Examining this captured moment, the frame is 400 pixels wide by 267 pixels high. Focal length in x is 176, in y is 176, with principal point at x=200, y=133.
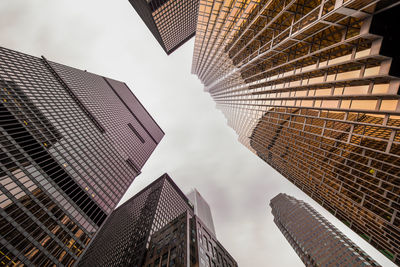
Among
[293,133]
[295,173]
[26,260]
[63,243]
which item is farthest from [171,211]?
[293,133]

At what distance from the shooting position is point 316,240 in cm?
9481

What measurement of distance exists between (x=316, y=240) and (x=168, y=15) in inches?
5573

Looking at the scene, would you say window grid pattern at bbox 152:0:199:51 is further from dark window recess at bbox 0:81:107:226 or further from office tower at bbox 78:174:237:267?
office tower at bbox 78:174:237:267

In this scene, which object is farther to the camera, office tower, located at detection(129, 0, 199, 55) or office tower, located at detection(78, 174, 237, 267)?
office tower, located at detection(129, 0, 199, 55)

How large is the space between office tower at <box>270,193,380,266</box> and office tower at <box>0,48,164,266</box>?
4029 inches

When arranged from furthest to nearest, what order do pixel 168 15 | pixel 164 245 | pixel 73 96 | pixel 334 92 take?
1. pixel 73 96
2. pixel 168 15
3. pixel 164 245
4. pixel 334 92

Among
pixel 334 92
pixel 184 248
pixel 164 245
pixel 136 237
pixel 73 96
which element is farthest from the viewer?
pixel 73 96

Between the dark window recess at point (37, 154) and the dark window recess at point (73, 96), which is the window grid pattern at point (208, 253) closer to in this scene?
the dark window recess at point (37, 154)

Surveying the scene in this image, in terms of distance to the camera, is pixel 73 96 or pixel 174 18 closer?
pixel 73 96

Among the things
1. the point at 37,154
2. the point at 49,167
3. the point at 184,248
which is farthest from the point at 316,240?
the point at 37,154

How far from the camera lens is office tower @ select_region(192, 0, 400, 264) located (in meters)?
13.8

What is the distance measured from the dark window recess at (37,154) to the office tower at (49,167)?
22 cm

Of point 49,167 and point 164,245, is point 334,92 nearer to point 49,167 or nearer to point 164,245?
point 164,245

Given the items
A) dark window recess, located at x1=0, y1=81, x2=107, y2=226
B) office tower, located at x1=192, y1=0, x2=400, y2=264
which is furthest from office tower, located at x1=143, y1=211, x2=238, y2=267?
office tower, located at x1=192, y1=0, x2=400, y2=264
